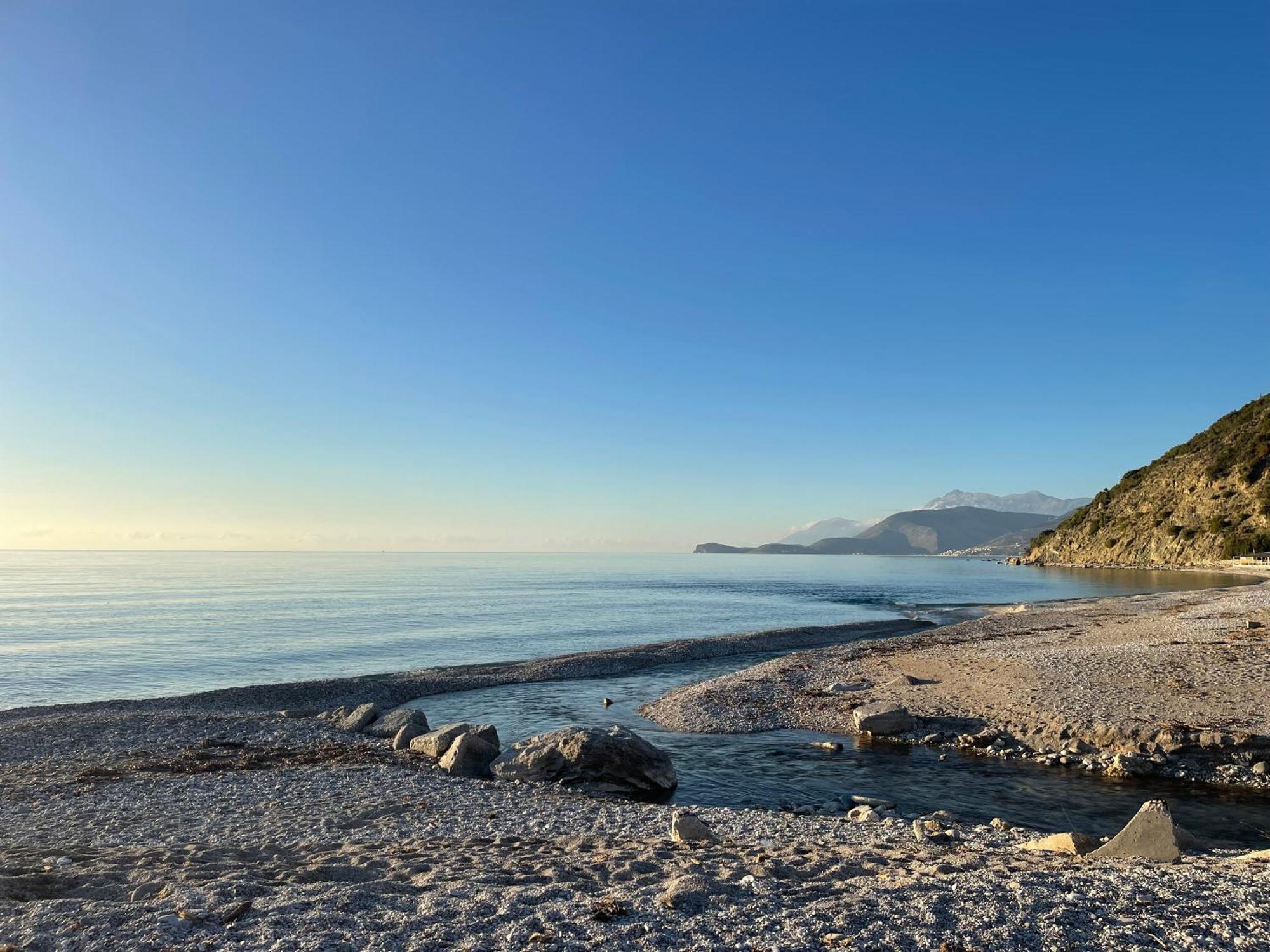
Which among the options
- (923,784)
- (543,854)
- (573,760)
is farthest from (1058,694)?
(543,854)

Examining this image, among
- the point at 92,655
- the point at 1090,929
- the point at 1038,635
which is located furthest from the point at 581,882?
the point at 92,655

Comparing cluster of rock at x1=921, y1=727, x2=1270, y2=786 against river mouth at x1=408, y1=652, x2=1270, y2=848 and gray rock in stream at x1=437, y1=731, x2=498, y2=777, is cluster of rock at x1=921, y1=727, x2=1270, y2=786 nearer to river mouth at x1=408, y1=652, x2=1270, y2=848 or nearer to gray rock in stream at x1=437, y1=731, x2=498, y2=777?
river mouth at x1=408, y1=652, x2=1270, y2=848

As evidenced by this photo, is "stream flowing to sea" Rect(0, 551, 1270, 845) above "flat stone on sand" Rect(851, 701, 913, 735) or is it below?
below

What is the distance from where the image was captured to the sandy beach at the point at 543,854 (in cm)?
734

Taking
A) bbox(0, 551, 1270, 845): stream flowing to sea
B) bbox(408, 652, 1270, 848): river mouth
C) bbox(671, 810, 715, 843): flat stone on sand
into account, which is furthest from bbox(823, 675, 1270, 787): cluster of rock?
bbox(671, 810, 715, 843): flat stone on sand

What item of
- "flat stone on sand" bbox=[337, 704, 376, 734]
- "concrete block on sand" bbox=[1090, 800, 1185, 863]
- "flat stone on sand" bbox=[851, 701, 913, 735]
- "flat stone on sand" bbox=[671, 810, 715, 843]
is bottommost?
"flat stone on sand" bbox=[337, 704, 376, 734]

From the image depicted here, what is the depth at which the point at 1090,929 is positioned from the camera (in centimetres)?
725

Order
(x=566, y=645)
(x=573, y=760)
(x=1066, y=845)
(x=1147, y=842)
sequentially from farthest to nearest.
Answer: (x=566, y=645) < (x=573, y=760) < (x=1066, y=845) < (x=1147, y=842)

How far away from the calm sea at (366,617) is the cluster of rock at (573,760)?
21104 mm

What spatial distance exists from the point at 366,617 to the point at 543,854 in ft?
188

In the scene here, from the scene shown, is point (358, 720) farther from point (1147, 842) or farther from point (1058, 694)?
point (1058, 694)

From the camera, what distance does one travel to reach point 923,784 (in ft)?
53.4

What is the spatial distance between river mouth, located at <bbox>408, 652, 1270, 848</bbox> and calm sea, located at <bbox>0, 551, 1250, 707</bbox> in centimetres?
2213

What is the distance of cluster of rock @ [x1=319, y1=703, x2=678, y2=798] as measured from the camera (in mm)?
16375
